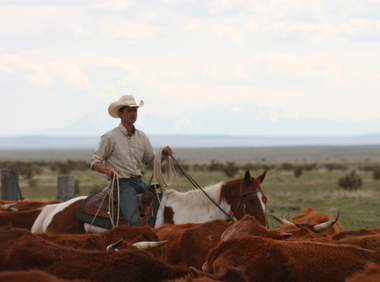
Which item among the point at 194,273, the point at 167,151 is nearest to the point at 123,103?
the point at 167,151

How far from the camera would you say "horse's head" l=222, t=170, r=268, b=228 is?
631cm

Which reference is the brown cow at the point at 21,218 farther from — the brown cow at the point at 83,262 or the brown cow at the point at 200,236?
the brown cow at the point at 83,262

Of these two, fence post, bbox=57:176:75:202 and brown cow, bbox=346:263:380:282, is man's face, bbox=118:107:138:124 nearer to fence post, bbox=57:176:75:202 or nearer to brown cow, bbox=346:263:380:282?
fence post, bbox=57:176:75:202

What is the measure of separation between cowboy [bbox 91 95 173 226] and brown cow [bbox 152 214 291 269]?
1.33 meters

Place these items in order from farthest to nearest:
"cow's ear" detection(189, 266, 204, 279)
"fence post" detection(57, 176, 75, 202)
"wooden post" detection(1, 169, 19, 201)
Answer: "wooden post" detection(1, 169, 19, 201)
"fence post" detection(57, 176, 75, 202)
"cow's ear" detection(189, 266, 204, 279)

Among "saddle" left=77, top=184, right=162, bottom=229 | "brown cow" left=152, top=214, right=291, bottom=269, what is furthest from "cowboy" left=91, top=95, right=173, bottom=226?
"brown cow" left=152, top=214, right=291, bottom=269

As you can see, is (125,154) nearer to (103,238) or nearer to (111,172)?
(111,172)

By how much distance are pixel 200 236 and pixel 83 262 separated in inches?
72.5

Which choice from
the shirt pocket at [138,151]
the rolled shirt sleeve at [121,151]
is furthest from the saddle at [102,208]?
the shirt pocket at [138,151]

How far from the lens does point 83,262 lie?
340 cm

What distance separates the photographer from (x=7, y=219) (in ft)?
22.1

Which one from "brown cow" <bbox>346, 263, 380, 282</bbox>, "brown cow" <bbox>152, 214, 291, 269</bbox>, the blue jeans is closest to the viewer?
"brown cow" <bbox>346, 263, 380, 282</bbox>

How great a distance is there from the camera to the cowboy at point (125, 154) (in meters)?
6.48

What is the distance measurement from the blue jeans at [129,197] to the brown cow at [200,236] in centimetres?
115
